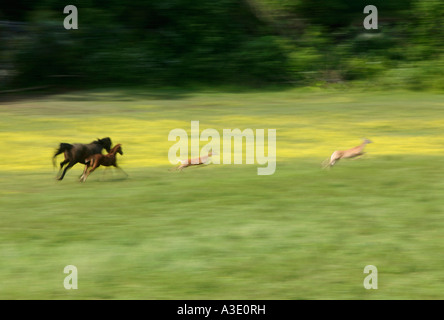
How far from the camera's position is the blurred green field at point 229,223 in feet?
19.3

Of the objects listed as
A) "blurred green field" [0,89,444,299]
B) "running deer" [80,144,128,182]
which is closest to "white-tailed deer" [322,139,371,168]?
"blurred green field" [0,89,444,299]

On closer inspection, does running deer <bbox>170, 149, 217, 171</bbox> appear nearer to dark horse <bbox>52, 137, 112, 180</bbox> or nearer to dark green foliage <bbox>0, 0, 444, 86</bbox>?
dark horse <bbox>52, 137, 112, 180</bbox>

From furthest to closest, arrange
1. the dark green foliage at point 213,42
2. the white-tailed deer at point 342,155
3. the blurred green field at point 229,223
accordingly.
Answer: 1. the dark green foliage at point 213,42
2. the white-tailed deer at point 342,155
3. the blurred green field at point 229,223

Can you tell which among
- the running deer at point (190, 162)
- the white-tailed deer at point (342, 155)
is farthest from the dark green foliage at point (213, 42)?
the running deer at point (190, 162)

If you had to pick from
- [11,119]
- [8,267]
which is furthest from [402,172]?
[11,119]

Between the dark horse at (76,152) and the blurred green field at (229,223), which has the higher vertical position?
the dark horse at (76,152)

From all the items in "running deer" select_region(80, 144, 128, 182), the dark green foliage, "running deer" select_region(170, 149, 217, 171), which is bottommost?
"running deer" select_region(80, 144, 128, 182)

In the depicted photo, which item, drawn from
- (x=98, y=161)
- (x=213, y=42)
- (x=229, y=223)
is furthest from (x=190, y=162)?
(x=213, y=42)

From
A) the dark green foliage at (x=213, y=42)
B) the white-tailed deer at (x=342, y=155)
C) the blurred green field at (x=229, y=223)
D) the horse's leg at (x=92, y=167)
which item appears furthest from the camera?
the dark green foliage at (x=213, y=42)

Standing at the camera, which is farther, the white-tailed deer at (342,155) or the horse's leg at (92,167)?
the white-tailed deer at (342,155)

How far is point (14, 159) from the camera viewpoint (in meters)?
11.0

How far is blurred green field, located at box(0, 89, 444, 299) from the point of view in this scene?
232 inches

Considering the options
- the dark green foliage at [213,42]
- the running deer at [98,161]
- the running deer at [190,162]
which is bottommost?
the running deer at [98,161]

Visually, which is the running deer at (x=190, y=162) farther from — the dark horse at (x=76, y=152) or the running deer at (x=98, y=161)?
the dark horse at (x=76, y=152)
